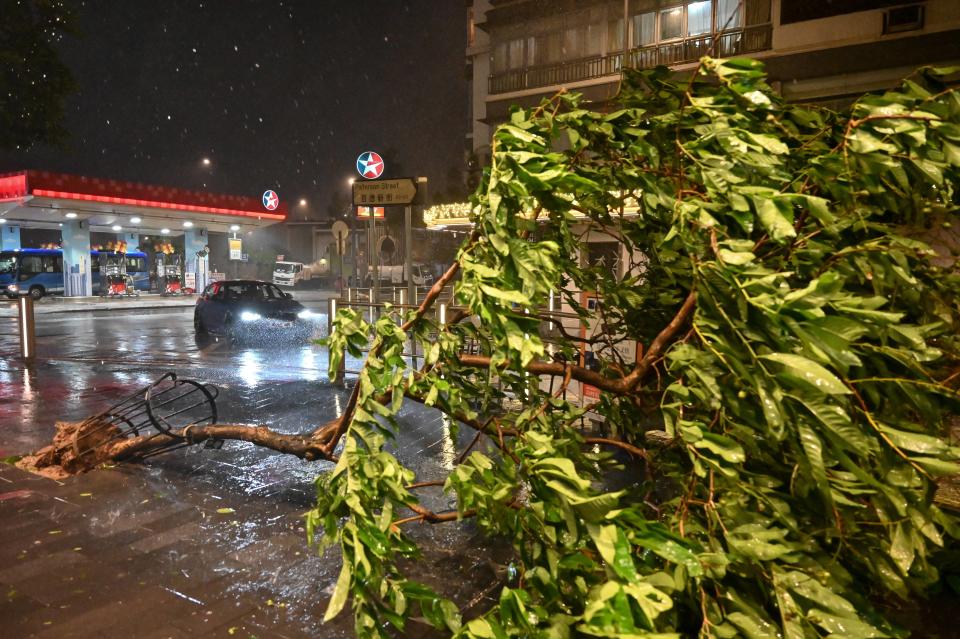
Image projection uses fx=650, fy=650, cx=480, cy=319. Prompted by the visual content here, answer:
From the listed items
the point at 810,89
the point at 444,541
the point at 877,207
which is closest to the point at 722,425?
the point at 877,207

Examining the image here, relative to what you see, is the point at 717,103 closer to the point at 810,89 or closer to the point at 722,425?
the point at 722,425

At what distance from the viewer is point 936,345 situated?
9.93 ft

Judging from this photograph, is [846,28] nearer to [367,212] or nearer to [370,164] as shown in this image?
[370,164]

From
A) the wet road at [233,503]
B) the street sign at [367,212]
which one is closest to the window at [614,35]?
the street sign at [367,212]

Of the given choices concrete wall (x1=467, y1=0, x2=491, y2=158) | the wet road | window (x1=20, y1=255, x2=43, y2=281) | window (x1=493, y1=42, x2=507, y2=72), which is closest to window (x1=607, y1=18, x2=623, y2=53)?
window (x1=493, y1=42, x2=507, y2=72)

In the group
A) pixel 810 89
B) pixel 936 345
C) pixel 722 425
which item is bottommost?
pixel 722 425

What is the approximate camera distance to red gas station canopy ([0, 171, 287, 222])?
90.2 feet

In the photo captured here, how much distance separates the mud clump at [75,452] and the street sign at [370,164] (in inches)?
358

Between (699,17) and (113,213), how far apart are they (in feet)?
92.5

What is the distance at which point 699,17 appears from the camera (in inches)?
723

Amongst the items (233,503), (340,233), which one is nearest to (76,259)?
(340,233)

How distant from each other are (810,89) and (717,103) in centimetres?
1492

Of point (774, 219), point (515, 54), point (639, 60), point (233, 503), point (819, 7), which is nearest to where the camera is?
point (774, 219)

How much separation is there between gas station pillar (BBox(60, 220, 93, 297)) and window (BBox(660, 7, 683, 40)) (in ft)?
101
